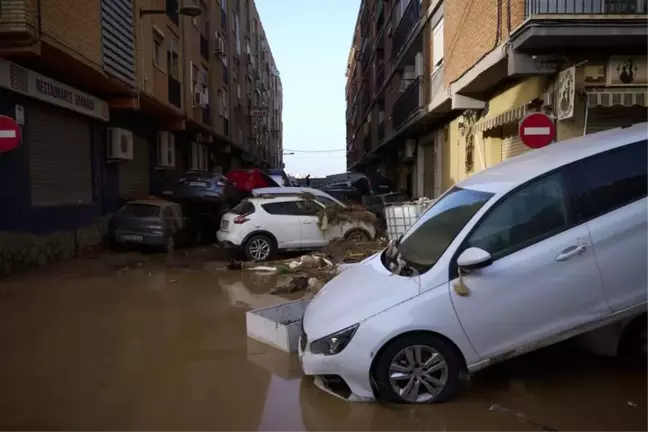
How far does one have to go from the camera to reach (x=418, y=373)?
429 centimetres

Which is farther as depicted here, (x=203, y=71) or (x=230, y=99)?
(x=230, y=99)

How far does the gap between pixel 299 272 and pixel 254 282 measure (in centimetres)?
92

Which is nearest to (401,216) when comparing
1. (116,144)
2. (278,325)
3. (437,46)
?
(278,325)

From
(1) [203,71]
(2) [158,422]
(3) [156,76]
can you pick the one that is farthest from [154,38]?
(2) [158,422]

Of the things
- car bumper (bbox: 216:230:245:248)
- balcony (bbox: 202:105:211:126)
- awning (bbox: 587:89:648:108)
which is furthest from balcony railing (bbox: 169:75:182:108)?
awning (bbox: 587:89:648:108)

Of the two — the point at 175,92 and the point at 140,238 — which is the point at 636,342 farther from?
the point at 175,92

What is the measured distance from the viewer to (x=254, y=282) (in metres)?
10.4

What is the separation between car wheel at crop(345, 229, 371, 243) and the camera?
1303cm

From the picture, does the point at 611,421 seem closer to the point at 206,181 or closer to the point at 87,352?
the point at 87,352

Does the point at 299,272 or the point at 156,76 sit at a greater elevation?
the point at 156,76

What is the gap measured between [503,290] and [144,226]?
36.9 feet

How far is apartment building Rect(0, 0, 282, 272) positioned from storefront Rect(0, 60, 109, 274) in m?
0.02

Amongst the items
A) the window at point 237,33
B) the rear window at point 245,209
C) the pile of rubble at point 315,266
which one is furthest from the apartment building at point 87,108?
the window at point 237,33

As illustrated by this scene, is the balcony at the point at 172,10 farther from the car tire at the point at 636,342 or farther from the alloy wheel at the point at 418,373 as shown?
the car tire at the point at 636,342
